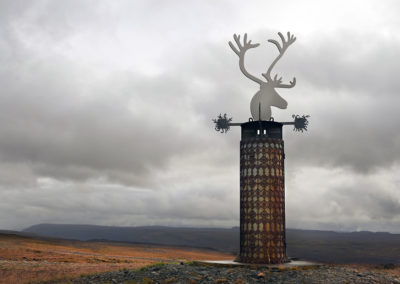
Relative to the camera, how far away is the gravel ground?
63.6ft

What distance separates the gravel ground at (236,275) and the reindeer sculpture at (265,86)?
30.7 feet

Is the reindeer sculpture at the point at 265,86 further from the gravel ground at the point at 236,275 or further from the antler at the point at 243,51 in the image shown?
the gravel ground at the point at 236,275

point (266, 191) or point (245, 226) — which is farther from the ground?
point (266, 191)

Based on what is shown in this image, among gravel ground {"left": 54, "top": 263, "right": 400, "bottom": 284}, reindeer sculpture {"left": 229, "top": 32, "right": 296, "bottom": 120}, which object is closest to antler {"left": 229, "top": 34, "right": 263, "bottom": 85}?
reindeer sculpture {"left": 229, "top": 32, "right": 296, "bottom": 120}

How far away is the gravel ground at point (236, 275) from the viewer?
19391 millimetres

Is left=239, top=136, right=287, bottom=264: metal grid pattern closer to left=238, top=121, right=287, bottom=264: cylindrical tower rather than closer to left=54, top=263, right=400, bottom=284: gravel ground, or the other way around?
left=238, top=121, right=287, bottom=264: cylindrical tower

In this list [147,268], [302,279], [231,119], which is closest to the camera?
[302,279]

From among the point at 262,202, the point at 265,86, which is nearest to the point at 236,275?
the point at 262,202

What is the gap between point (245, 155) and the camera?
24766 mm

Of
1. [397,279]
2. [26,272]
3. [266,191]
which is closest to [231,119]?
[266,191]

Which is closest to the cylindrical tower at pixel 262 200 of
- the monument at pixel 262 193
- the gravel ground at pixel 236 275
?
the monument at pixel 262 193

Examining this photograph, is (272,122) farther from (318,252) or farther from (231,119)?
(318,252)

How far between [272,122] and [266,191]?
4.05 meters

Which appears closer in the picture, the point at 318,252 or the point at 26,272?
the point at 26,272
